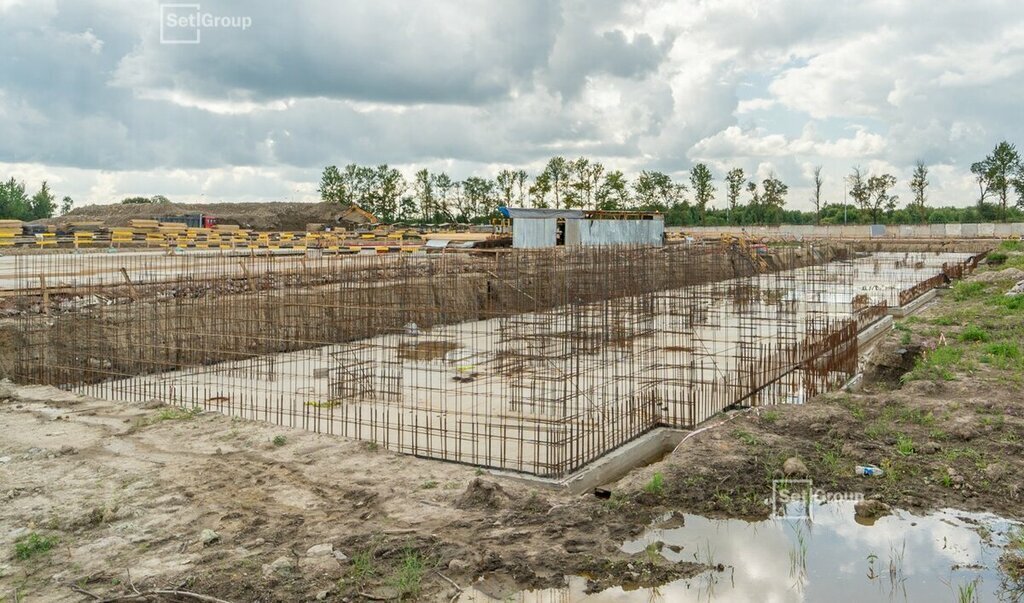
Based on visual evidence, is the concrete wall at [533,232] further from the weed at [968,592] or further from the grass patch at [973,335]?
the weed at [968,592]

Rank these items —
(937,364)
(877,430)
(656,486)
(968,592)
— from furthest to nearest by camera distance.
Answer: (937,364), (877,430), (656,486), (968,592)

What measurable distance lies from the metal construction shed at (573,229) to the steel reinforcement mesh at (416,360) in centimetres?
1171

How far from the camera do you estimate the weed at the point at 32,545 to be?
574 cm

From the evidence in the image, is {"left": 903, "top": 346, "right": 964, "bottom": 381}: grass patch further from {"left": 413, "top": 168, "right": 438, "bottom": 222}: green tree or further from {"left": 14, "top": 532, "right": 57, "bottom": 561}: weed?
{"left": 413, "top": 168, "right": 438, "bottom": 222}: green tree

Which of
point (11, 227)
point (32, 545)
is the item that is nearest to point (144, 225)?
point (11, 227)

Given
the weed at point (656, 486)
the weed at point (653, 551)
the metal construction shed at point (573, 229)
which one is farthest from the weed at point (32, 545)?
the metal construction shed at point (573, 229)

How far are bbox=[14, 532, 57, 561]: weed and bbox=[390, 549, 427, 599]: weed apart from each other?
2826 millimetres

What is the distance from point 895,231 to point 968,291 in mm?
41063

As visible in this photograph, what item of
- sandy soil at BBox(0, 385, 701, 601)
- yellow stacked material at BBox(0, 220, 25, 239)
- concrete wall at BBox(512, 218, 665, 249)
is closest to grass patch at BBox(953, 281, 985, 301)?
concrete wall at BBox(512, 218, 665, 249)

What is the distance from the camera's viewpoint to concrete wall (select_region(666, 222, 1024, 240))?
54219 mm

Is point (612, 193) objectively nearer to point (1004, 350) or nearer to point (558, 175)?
point (558, 175)

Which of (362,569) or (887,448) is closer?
(362,569)

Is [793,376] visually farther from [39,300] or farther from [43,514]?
[39,300]

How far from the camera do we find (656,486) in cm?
712
